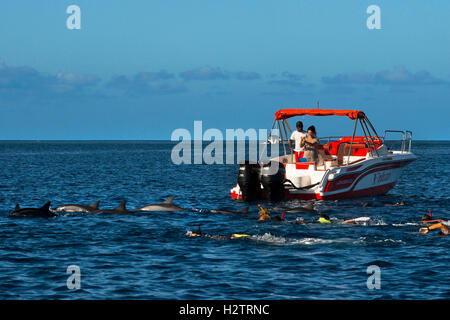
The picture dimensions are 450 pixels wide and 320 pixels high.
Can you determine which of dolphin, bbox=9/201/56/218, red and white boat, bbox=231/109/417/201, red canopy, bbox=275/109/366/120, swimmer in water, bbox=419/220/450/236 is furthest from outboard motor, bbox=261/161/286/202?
dolphin, bbox=9/201/56/218

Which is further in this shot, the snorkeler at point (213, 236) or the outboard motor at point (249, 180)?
the outboard motor at point (249, 180)

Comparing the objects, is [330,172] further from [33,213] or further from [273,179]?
[33,213]

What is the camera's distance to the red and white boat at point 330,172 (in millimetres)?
27609

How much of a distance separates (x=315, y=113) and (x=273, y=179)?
5.14 meters

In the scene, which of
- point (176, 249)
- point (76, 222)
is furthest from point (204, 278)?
point (76, 222)

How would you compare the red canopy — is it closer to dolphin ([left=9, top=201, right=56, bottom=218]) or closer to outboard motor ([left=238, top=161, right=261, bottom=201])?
outboard motor ([left=238, top=161, right=261, bottom=201])

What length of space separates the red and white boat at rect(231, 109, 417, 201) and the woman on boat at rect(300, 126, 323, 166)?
1.43 ft

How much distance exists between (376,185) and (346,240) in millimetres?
13229

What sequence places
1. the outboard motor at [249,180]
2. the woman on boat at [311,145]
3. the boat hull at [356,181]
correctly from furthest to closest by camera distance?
the woman on boat at [311,145], the boat hull at [356,181], the outboard motor at [249,180]

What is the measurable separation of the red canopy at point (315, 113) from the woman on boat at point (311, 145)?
1.39 m

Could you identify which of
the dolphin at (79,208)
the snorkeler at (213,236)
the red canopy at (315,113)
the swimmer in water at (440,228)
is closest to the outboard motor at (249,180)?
the red canopy at (315,113)

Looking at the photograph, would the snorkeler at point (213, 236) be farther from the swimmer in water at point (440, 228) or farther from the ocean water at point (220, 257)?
the swimmer in water at point (440, 228)
